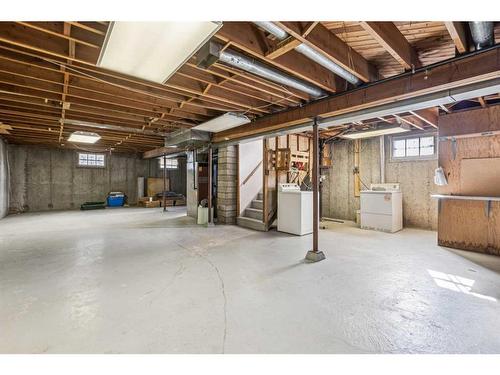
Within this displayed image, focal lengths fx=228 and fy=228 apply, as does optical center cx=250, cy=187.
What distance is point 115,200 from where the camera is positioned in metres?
10.1

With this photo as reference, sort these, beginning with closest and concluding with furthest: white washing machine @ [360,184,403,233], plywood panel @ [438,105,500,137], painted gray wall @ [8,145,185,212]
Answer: plywood panel @ [438,105,500,137], white washing machine @ [360,184,403,233], painted gray wall @ [8,145,185,212]

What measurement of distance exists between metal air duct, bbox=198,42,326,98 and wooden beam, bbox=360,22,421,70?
3.26 ft

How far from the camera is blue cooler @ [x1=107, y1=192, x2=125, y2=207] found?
9.99 meters

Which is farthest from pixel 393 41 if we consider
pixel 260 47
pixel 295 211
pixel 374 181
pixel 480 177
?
pixel 374 181

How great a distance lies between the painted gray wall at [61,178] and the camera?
834 centimetres

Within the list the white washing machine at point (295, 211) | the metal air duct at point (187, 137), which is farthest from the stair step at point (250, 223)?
the metal air duct at point (187, 137)

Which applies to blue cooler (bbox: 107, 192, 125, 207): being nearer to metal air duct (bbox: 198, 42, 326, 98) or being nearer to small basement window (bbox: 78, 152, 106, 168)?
small basement window (bbox: 78, 152, 106, 168)

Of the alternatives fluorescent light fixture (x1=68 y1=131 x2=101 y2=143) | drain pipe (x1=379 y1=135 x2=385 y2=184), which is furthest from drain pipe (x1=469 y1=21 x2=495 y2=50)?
fluorescent light fixture (x1=68 y1=131 x2=101 y2=143)

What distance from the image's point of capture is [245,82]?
2.98 metres

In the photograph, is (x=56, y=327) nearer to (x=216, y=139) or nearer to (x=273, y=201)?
(x=273, y=201)

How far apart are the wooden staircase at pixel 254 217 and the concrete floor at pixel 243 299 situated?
4.33 feet

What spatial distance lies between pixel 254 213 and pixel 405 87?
3974 mm
